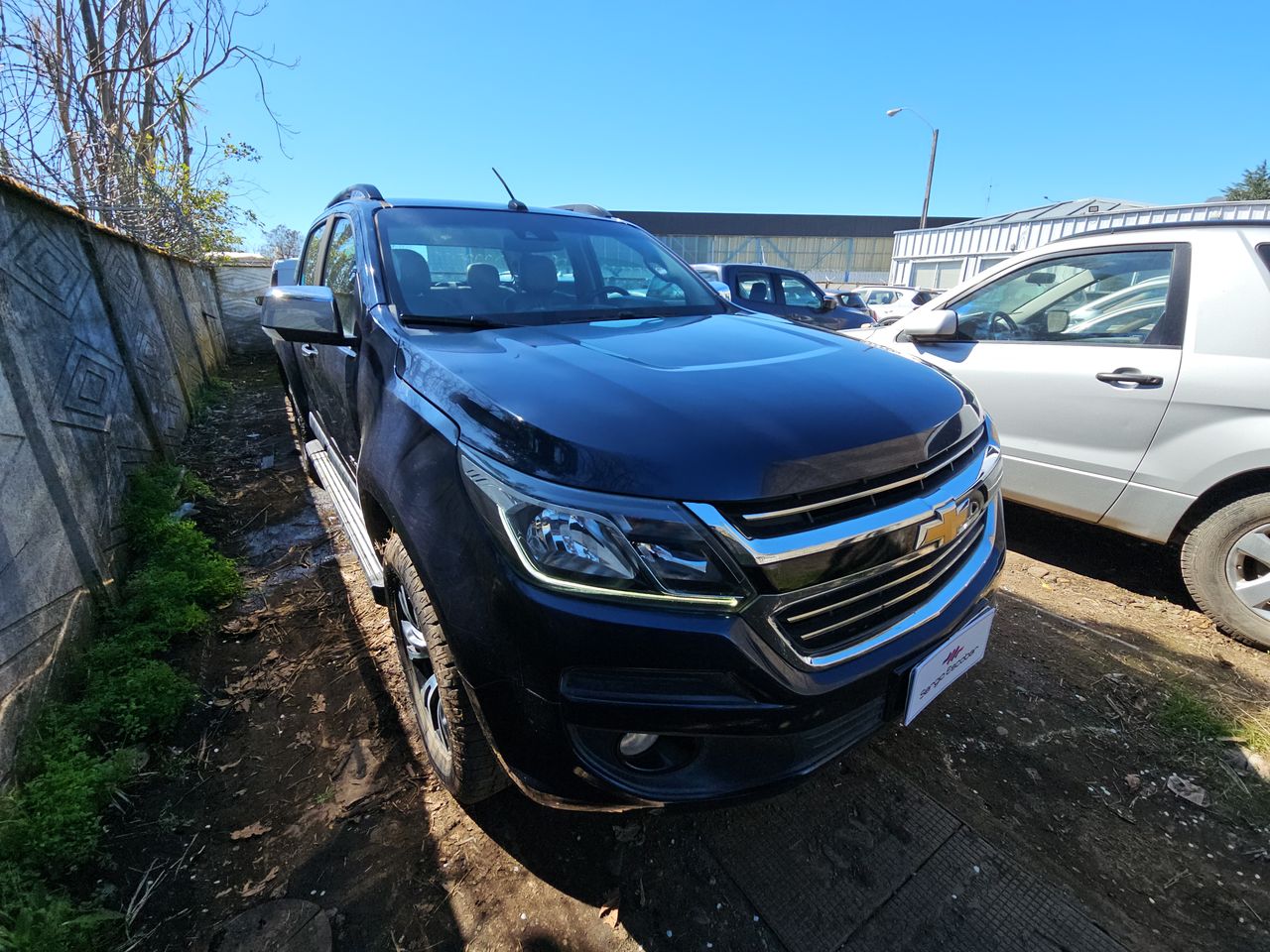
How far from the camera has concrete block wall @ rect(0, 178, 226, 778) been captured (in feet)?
6.64

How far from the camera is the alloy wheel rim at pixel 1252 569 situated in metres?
2.51

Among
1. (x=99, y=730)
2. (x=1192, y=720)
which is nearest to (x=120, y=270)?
(x=99, y=730)

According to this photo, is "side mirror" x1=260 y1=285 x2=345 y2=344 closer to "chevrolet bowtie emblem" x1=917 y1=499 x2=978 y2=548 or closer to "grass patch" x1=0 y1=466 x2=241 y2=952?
"grass patch" x1=0 y1=466 x2=241 y2=952

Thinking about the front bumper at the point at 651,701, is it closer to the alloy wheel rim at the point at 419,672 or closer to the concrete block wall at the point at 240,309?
the alloy wheel rim at the point at 419,672

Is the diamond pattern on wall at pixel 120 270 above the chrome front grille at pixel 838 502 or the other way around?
above

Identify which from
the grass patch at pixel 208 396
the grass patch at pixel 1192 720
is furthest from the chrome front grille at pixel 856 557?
the grass patch at pixel 208 396

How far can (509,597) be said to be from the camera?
48.5 inches

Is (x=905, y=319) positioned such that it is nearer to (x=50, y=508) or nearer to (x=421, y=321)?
(x=421, y=321)

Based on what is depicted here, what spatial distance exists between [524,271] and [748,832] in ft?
7.36

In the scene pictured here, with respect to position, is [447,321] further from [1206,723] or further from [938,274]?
[938,274]

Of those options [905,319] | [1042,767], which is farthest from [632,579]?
[905,319]

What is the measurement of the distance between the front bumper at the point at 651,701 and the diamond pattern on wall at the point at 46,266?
9.91 ft

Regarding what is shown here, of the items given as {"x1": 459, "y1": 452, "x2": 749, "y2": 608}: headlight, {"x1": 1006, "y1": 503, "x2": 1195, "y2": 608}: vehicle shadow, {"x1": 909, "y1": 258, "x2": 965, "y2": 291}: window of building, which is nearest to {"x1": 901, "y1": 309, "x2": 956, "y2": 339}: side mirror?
{"x1": 1006, "y1": 503, "x2": 1195, "y2": 608}: vehicle shadow

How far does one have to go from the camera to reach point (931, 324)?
3.42 m
